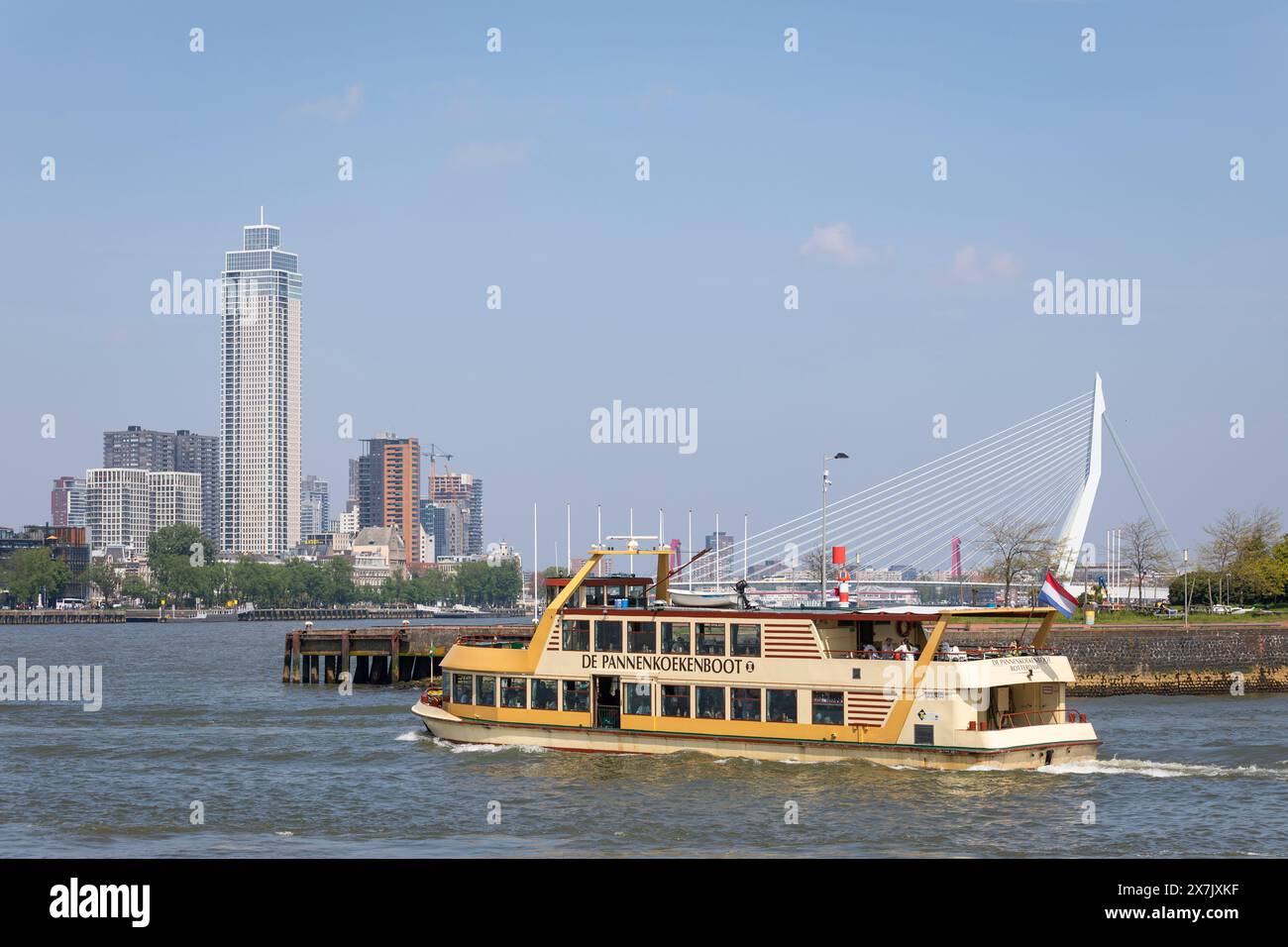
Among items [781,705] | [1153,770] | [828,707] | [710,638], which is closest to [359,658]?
[710,638]

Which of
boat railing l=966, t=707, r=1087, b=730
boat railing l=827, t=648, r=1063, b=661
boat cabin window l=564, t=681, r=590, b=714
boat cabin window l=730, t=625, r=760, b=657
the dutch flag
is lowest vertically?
boat railing l=966, t=707, r=1087, b=730

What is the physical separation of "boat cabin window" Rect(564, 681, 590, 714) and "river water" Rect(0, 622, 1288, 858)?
4.28ft

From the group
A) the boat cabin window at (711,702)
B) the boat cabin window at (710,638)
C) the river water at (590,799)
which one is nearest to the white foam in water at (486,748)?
the river water at (590,799)

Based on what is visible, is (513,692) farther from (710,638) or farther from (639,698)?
(710,638)

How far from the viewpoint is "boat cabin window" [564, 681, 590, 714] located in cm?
3969

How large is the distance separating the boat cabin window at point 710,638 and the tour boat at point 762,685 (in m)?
0.04

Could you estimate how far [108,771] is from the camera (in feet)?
129

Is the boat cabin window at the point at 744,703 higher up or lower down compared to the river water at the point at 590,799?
higher up

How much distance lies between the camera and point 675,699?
38.3m

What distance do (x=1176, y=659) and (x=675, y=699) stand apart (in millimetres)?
36634

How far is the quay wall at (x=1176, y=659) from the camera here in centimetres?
6544

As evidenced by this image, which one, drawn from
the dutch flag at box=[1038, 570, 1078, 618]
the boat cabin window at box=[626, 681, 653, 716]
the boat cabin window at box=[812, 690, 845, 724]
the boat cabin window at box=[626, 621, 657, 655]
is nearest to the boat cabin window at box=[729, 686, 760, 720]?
the boat cabin window at box=[812, 690, 845, 724]

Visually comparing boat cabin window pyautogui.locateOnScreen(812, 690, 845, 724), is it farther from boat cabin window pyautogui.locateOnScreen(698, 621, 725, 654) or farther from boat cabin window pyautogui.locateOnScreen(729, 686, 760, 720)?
boat cabin window pyautogui.locateOnScreen(698, 621, 725, 654)

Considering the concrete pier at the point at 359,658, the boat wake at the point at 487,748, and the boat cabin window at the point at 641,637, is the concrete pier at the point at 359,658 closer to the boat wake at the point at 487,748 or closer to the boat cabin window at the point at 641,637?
the boat wake at the point at 487,748
